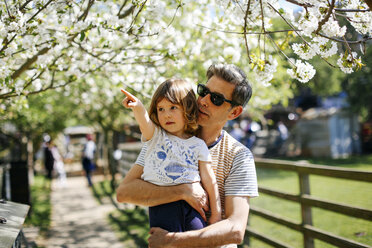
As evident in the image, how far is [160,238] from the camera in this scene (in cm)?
201

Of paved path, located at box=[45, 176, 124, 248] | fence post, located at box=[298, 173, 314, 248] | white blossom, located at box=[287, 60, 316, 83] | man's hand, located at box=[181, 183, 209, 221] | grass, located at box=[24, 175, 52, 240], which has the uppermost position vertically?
white blossom, located at box=[287, 60, 316, 83]

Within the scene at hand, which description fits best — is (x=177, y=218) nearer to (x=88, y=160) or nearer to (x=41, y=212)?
(x=41, y=212)

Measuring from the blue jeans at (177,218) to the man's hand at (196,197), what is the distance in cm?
5

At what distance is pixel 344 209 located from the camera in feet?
12.5

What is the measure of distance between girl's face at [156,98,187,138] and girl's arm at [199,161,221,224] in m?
0.27

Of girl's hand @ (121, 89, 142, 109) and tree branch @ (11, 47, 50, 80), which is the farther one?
tree branch @ (11, 47, 50, 80)

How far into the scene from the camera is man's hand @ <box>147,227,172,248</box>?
198 cm

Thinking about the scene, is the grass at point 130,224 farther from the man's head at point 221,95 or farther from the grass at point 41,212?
the man's head at point 221,95

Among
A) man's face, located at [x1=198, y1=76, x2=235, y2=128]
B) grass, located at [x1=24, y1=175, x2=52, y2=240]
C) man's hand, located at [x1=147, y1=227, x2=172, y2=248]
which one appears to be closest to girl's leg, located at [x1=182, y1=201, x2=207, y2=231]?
man's hand, located at [x1=147, y1=227, x2=172, y2=248]

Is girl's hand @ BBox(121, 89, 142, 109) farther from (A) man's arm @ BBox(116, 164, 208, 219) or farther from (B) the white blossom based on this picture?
(B) the white blossom

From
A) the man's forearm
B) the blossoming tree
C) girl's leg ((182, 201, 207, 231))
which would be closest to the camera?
the man's forearm

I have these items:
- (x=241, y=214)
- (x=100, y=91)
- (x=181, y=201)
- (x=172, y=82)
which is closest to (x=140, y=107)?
(x=172, y=82)

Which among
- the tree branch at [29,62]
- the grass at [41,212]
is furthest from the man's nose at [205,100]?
the grass at [41,212]

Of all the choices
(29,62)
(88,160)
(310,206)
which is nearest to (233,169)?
(310,206)
